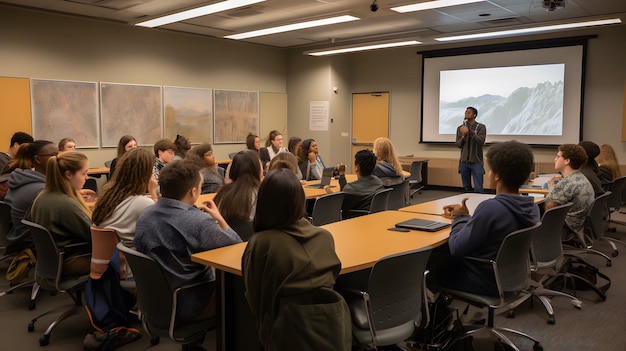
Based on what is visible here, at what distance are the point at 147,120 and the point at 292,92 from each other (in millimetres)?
3464

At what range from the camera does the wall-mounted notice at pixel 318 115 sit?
34.4ft

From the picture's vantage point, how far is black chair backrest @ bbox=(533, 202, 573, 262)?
331cm

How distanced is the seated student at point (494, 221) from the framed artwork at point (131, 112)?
6628mm

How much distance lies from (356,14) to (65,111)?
4490 mm

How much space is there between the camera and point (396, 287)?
2238mm

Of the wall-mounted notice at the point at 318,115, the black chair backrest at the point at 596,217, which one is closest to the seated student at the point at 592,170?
the black chair backrest at the point at 596,217

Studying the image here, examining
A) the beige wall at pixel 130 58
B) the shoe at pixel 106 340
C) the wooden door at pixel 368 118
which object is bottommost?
the shoe at pixel 106 340

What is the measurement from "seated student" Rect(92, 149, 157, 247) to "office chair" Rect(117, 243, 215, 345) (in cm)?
60

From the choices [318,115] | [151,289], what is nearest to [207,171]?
[151,289]

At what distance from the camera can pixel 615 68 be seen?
820 centimetres

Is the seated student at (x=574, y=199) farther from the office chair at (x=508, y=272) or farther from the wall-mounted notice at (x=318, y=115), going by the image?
the wall-mounted notice at (x=318, y=115)

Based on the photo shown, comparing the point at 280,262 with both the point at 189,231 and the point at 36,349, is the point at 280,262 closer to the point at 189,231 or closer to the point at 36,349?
the point at 189,231

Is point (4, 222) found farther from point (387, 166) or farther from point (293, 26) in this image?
point (293, 26)

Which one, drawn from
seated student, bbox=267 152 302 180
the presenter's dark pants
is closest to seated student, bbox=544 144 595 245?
seated student, bbox=267 152 302 180
